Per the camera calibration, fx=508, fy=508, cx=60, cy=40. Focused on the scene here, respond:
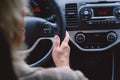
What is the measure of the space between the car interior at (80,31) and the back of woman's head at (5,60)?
2023 mm

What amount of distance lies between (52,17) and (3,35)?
7.21 ft

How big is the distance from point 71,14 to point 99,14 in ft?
0.73

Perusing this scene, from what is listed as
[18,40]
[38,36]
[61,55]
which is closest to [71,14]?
[38,36]

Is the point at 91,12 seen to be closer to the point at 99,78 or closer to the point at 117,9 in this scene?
the point at 117,9

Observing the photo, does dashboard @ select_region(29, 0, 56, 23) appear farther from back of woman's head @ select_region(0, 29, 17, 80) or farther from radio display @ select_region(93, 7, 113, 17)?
back of woman's head @ select_region(0, 29, 17, 80)

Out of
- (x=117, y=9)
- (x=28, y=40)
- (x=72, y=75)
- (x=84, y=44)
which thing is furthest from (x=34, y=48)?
(x=72, y=75)

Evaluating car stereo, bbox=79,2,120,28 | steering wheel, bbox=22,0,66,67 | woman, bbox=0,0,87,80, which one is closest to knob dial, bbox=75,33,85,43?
car stereo, bbox=79,2,120,28

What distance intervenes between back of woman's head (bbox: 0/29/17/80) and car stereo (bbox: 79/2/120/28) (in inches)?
94.6

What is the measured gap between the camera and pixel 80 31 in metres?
4.09

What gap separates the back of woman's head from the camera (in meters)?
1.62

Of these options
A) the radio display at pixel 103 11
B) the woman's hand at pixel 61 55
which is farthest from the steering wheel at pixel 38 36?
the woman's hand at pixel 61 55

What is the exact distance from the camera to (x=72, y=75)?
6.06 feet

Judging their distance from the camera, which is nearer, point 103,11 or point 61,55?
point 61,55

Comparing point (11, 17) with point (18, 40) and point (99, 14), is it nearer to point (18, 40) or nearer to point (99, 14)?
point (18, 40)
